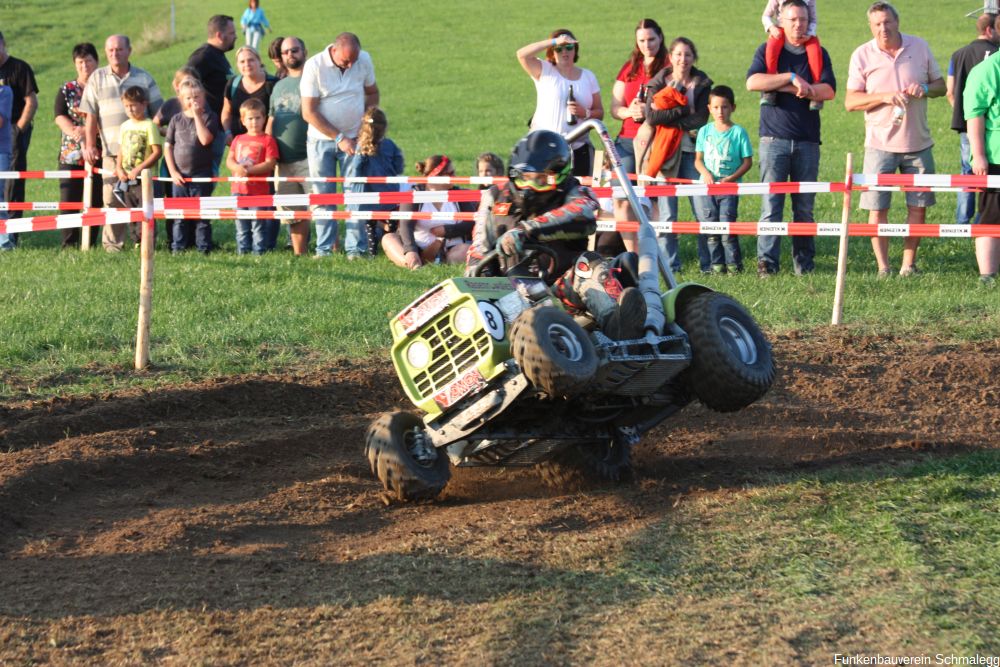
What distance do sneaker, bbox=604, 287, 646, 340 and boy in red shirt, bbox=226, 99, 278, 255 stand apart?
28.8 ft

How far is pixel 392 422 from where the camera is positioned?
25.3ft

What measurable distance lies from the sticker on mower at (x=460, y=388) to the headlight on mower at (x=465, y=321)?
22 cm

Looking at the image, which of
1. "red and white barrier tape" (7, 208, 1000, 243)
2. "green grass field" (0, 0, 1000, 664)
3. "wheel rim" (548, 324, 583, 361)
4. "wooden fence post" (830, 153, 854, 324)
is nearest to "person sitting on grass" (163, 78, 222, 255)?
"green grass field" (0, 0, 1000, 664)

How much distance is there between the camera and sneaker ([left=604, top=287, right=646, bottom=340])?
7543 mm

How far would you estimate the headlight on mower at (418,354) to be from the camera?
761cm

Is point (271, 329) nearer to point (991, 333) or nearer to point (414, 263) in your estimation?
point (414, 263)

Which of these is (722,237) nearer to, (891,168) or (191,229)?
(891,168)

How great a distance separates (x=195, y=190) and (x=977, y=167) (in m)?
8.84

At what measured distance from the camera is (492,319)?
7281 mm

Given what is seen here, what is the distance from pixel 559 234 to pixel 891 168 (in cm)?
737

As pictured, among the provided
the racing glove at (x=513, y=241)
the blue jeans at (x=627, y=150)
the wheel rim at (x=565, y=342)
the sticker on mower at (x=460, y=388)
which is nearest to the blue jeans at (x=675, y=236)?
the blue jeans at (x=627, y=150)

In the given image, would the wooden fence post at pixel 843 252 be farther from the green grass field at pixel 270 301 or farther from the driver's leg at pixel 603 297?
the driver's leg at pixel 603 297

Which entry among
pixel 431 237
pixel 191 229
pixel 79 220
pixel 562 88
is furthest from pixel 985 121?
pixel 191 229

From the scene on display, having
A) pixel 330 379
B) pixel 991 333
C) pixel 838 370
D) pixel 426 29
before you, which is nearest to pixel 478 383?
pixel 330 379
